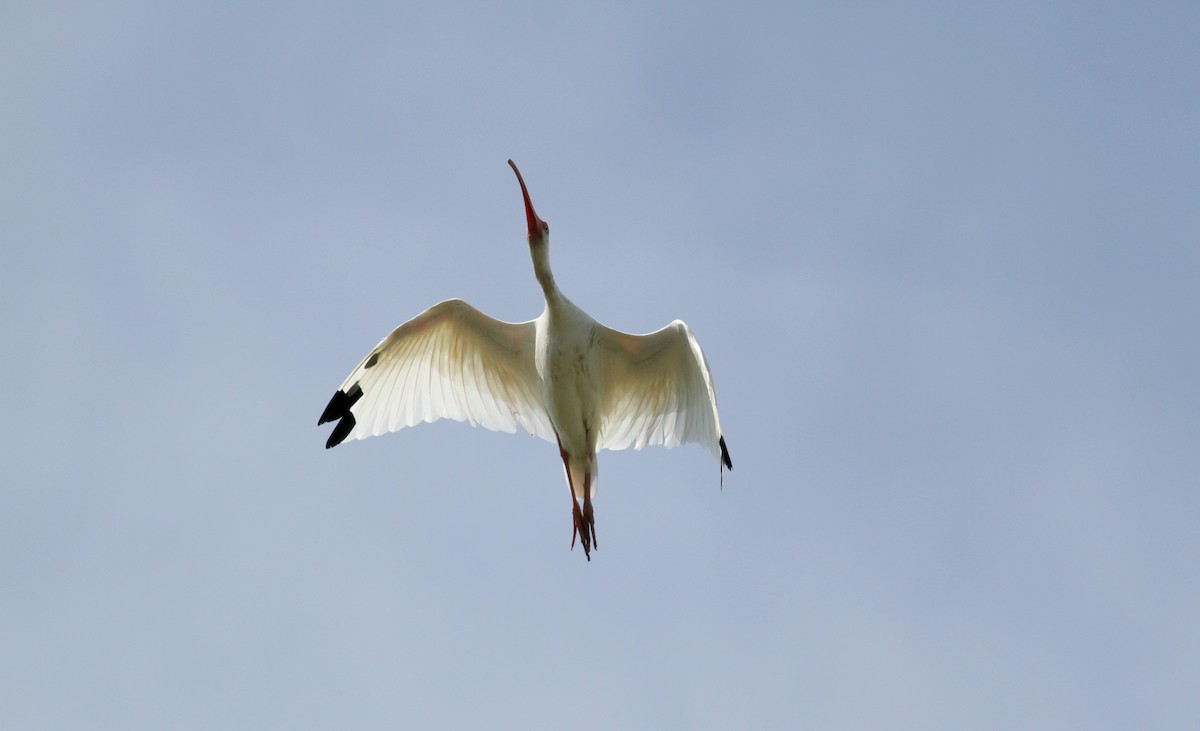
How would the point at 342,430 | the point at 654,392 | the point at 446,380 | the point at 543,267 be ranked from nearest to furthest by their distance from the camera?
the point at 543,267 < the point at 654,392 < the point at 342,430 < the point at 446,380

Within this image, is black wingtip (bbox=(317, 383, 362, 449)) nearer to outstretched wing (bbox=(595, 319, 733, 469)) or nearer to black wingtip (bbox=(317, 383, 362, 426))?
black wingtip (bbox=(317, 383, 362, 426))

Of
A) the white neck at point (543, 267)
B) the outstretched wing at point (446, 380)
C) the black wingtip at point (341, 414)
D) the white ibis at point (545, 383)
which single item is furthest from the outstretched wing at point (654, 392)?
the black wingtip at point (341, 414)

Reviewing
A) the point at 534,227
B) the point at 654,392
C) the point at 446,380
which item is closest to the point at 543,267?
the point at 534,227

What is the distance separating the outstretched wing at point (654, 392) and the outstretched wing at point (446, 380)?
0.84 meters

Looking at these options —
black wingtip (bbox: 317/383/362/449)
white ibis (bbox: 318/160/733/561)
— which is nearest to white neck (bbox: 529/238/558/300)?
white ibis (bbox: 318/160/733/561)

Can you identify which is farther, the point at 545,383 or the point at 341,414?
the point at 341,414

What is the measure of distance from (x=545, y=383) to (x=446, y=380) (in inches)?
63.1

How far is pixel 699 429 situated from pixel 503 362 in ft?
7.91

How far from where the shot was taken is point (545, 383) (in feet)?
40.0

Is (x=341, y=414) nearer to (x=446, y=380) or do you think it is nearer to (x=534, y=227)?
(x=446, y=380)

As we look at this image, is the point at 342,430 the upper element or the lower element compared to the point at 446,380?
lower

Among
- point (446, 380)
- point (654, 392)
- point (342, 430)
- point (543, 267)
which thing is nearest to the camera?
point (543, 267)

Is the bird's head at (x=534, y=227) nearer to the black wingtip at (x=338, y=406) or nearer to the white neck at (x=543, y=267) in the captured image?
the white neck at (x=543, y=267)

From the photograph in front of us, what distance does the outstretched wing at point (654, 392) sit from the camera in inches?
475
